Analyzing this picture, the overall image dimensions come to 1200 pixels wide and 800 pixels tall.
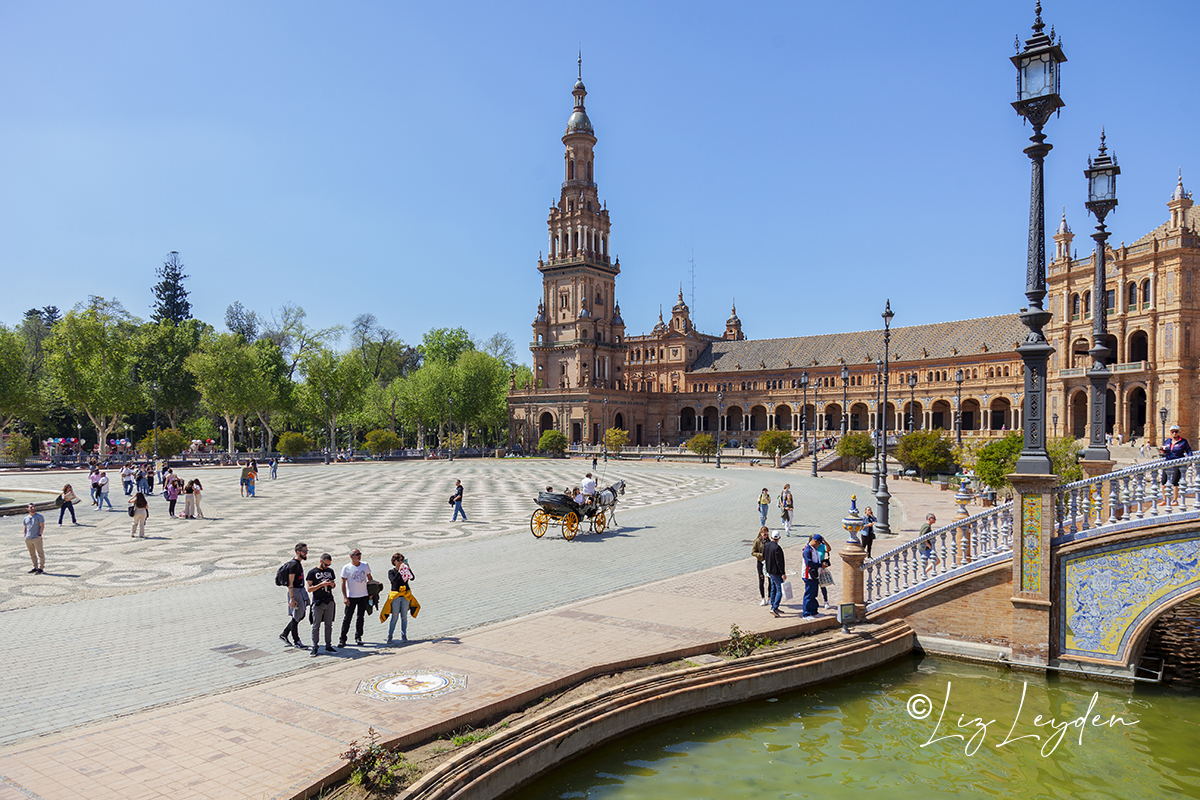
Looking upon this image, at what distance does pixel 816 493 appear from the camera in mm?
36469

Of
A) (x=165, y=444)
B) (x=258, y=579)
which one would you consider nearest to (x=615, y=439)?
(x=165, y=444)

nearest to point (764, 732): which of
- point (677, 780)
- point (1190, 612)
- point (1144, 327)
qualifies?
point (677, 780)

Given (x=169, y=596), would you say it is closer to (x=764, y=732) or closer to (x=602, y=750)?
(x=602, y=750)

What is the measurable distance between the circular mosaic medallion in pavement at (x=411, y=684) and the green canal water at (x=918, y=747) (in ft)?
5.30

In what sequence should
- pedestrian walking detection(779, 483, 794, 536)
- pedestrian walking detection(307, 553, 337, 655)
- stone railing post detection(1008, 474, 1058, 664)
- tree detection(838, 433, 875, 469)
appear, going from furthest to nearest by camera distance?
tree detection(838, 433, 875, 469) < pedestrian walking detection(779, 483, 794, 536) < stone railing post detection(1008, 474, 1058, 664) < pedestrian walking detection(307, 553, 337, 655)

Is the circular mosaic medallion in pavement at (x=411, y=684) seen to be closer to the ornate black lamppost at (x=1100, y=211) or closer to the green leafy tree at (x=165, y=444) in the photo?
the ornate black lamppost at (x=1100, y=211)

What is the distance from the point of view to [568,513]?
2170 centimetres

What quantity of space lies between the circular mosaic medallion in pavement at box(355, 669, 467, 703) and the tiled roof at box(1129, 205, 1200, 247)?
58.0 meters

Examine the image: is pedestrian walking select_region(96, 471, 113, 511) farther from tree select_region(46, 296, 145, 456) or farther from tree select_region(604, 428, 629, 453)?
tree select_region(604, 428, 629, 453)

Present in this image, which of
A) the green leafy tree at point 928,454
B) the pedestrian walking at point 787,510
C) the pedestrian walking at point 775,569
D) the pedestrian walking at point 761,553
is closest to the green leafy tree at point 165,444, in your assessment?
the pedestrian walking at point 787,510

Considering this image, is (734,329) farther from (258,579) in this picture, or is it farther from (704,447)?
(258,579)

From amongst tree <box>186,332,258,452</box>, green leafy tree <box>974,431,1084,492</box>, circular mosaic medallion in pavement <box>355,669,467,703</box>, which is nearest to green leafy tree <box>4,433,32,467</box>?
tree <box>186,332,258,452</box>

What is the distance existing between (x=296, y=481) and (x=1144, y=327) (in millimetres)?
56204

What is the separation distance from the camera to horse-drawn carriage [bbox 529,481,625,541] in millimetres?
21734
